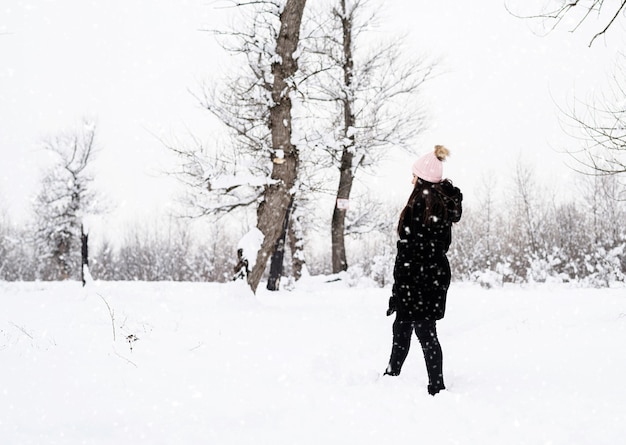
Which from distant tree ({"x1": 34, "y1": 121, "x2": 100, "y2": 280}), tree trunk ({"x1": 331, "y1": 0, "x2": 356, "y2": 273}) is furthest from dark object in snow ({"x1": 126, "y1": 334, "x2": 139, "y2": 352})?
distant tree ({"x1": 34, "y1": 121, "x2": 100, "y2": 280})

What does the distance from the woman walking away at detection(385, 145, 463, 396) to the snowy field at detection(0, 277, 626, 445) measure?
398 millimetres

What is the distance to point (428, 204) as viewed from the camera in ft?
10.6

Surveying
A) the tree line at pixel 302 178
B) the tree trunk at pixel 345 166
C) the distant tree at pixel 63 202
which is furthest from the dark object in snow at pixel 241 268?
the distant tree at pixel 63 202

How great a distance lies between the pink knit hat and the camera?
3.31 m

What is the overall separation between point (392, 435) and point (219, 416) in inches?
37.8

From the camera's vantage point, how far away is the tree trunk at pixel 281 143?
7.14 m

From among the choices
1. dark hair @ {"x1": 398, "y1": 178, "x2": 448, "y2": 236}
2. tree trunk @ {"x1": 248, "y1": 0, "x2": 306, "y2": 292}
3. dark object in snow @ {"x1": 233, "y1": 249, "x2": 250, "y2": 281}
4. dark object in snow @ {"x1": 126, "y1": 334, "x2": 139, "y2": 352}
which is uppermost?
tree trunk @ {"x1": 248, "y1": 0, "x2": 306, "y2": 292}

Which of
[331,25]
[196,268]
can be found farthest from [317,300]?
[196,268]

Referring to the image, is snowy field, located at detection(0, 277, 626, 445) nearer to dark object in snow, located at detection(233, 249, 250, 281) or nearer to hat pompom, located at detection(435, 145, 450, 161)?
dark object in snow, located at detection(233, 249, 250, 281)

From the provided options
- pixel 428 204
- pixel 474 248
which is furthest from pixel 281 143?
pixel 474 248

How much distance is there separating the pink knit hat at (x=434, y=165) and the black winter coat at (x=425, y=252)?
5 centimetres

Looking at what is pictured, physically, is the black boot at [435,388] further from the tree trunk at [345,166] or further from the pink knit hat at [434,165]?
the tree trunk at [345,166]

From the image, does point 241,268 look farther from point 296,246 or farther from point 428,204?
point 296,246

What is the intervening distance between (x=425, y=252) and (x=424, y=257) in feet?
0.13
